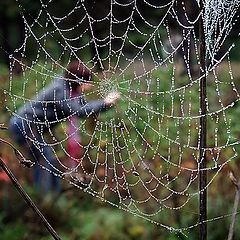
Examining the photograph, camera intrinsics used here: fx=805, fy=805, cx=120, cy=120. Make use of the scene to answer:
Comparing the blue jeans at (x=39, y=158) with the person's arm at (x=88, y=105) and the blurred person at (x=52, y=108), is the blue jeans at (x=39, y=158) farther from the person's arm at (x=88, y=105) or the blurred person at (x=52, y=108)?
the person's arm at (x=88, y=105)

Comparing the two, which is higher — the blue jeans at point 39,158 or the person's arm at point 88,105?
the person's arm at point 88,105

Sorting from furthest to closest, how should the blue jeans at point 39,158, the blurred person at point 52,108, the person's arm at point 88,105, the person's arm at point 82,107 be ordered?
the blue jeans at point 39,158 → the blurred person at point 52,108 → the person's arm at point 82,107 → the person's arm at point 88,105

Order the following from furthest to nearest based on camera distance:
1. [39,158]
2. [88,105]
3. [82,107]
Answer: [39,158] < [88,105] < [82,107]

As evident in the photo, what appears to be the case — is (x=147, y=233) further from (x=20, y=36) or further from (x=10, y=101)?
(x=20, y=36)

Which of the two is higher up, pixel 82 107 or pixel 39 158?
pixel 82 107

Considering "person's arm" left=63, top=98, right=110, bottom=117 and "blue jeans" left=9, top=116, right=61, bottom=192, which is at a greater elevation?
"person's arm" left=63, top=98, right=110, bottom=117

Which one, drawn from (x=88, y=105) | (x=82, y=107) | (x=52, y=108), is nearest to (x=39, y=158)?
(x=52, y=108)

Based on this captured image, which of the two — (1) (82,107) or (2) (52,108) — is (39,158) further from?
(1) (82,107)

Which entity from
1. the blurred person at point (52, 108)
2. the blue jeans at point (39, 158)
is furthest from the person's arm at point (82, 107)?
the blue jeans at point (39, 158)

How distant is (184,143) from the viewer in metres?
3.73

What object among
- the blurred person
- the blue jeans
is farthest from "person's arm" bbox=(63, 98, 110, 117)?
the blue jeans

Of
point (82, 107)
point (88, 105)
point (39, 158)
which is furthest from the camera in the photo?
point (39, 158)

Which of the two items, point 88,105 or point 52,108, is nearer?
point 88,105

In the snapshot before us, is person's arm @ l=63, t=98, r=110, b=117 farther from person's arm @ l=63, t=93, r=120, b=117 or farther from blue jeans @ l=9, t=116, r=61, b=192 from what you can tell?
blue jeans @ l=9, t=116, r=61, b=192
